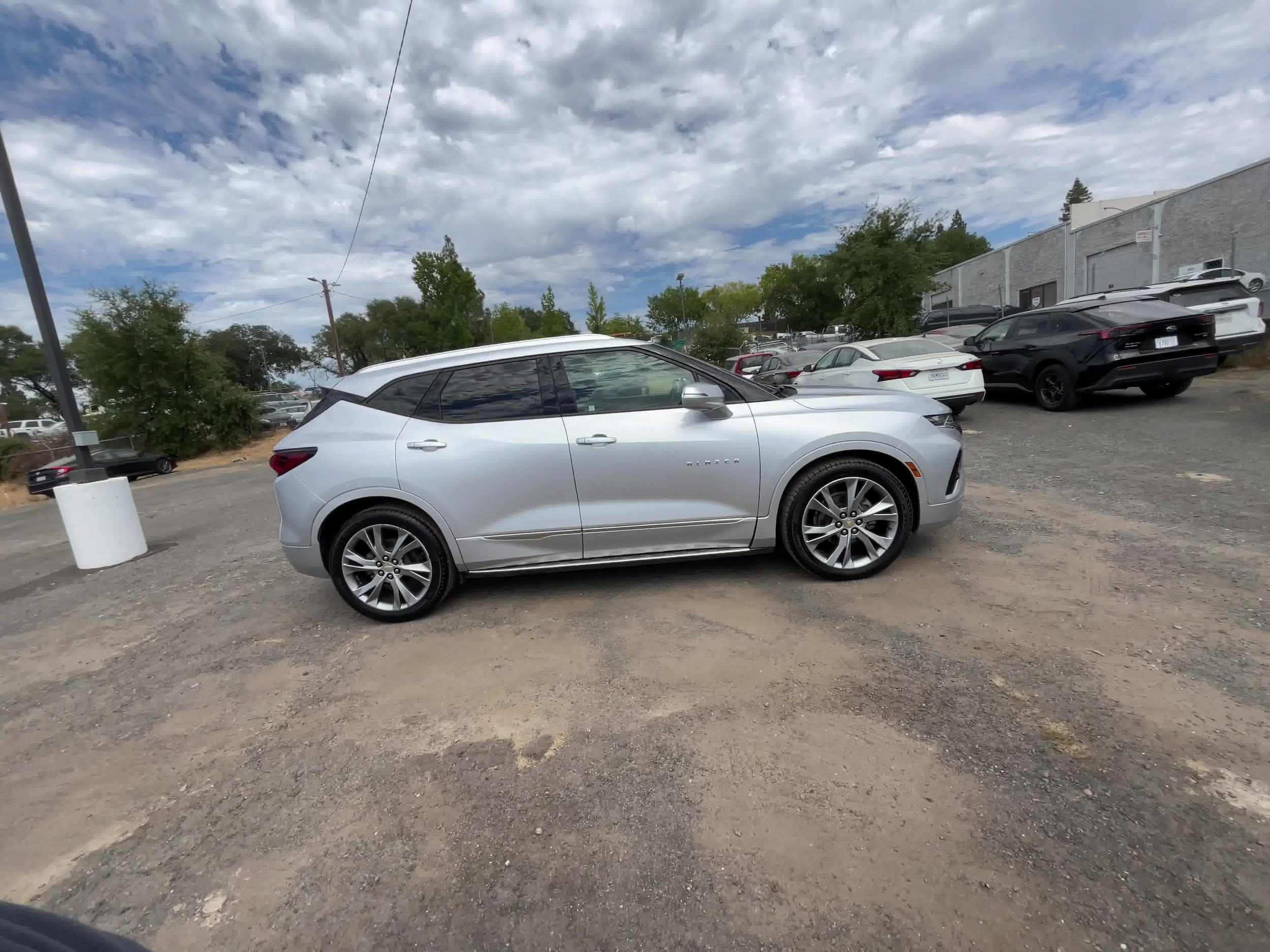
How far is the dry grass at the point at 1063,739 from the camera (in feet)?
7.66

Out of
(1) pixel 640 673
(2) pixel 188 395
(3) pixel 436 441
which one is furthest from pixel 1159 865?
(2) pixel 188 395

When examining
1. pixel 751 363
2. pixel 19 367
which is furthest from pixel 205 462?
pixel 19 367

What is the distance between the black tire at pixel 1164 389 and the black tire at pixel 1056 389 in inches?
40.2

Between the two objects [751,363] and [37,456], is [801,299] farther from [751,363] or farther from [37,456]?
[37,456]

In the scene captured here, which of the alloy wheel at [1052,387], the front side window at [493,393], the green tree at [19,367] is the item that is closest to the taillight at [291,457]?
the front side window at [493,393]

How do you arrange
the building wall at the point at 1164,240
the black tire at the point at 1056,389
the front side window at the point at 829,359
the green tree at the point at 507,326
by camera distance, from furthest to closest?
the green tree at the point at 507,326 → the building wall at the point at 1164,240 → the front side window at the point at 829,359 → the black tire at the point at 1056,389

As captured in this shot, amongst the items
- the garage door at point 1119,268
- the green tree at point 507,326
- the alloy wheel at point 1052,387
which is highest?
the green tree at point 507,326

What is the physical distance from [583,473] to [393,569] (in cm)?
Answer: 135

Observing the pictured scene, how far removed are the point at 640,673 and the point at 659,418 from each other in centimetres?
151

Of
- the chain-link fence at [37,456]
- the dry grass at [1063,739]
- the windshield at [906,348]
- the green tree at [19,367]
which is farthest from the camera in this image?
the green tree at [19,367]

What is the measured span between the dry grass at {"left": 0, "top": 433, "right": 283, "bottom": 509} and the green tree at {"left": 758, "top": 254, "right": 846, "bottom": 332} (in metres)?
48.8

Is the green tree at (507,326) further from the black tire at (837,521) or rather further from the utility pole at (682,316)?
the black tire at (837,521)

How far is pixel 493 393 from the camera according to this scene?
12.9ft

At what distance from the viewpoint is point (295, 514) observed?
3.90 m
